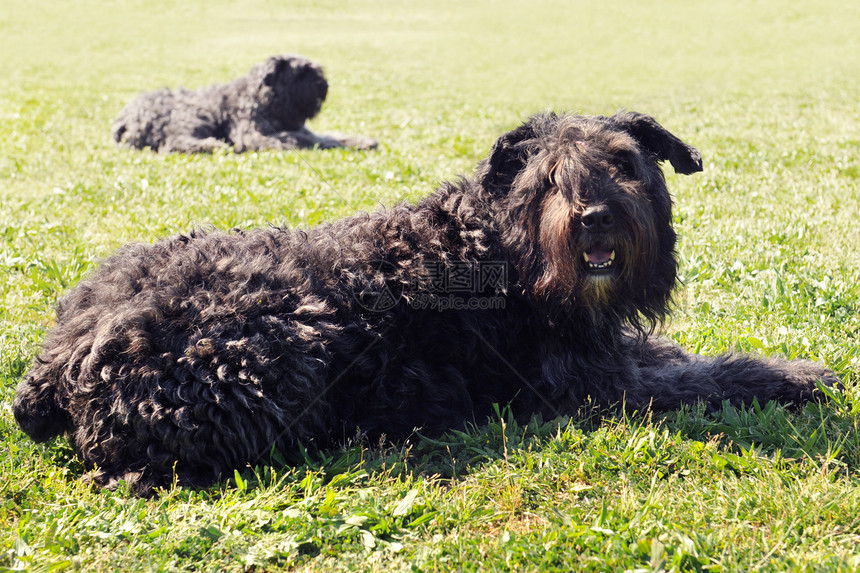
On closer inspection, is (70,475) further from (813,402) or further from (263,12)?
(263,12)

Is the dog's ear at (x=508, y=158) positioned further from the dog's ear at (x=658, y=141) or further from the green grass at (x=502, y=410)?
the green grass at (x=502, y=410)

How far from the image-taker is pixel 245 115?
13.2 metres

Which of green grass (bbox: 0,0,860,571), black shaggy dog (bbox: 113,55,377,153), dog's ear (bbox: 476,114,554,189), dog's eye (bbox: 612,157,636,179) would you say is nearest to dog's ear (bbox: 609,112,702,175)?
dog's eye (bbox: 612,157,636,179)

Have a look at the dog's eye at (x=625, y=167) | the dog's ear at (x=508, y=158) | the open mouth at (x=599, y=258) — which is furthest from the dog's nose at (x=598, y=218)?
the dog's ear at (x=508, y=158)

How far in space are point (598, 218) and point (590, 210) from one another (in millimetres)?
74

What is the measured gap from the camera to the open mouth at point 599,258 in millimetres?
4523

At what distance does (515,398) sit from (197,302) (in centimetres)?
223

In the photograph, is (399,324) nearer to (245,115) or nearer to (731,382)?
(731,382)

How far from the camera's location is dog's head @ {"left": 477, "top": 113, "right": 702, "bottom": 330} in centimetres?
445

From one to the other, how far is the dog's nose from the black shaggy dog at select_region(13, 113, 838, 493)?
1cm

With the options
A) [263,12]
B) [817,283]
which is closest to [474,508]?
[817,283]

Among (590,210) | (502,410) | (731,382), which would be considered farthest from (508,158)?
(731,382)

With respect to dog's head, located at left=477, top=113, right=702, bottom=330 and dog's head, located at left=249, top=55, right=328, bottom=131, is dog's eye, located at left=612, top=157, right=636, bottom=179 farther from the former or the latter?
dog's head, located at left=249, top=55, right=328, bottom=131

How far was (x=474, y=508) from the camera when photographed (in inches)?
150
